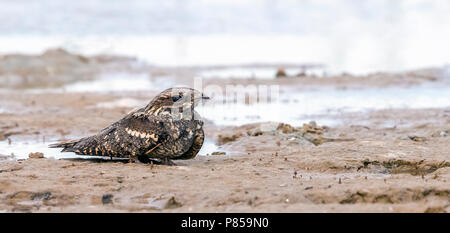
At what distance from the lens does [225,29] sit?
34.8 meters

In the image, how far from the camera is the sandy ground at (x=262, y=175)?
17.7 ft

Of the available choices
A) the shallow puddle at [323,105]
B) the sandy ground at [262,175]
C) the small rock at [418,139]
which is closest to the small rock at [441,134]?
the sandy ground at [262,175]

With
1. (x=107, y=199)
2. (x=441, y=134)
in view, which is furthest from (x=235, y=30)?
(x=107, y=199)

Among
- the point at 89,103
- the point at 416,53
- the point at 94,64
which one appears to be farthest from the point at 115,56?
the point at 89,103

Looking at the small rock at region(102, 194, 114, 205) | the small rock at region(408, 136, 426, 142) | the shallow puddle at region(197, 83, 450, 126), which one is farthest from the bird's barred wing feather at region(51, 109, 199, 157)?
the shallow puddle at region(197, 83, 450, 126)

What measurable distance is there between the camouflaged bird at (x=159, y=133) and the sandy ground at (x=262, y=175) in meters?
0.16

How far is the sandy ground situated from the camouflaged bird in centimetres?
16

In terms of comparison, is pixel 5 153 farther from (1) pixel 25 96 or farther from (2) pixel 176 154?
(1) pixel 25 96

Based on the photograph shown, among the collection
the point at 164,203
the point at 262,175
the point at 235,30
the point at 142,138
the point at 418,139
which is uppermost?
the point at 235,30

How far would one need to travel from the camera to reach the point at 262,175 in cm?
642

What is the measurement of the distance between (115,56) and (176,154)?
70.4ft

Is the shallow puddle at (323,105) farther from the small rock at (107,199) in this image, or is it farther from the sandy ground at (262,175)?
the small rock at (107,199)

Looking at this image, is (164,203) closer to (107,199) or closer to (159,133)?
(107,199)

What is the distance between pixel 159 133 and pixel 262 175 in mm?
1162
